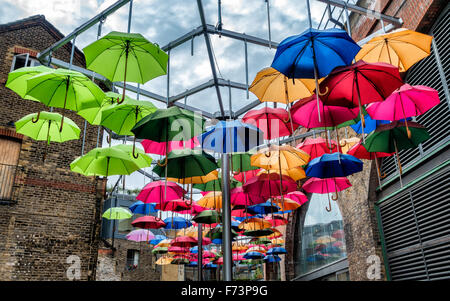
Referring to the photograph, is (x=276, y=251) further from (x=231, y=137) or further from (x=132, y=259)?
(x=132, y=259)

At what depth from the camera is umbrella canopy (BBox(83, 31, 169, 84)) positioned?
4949mm

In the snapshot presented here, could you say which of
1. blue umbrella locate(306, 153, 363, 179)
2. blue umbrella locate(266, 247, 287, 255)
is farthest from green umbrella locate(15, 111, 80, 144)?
blue umbrella locate(266, 247, 287, 255)

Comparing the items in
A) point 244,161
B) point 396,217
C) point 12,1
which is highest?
point 12,1

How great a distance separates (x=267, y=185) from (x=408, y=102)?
9.64 ft

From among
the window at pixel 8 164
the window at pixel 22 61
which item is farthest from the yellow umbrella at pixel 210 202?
the window at pixel 22 61

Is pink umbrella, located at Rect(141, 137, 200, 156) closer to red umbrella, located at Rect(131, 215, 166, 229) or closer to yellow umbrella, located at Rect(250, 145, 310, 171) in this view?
yellow umbrella, located at Rect(250, 145, 310, 171)

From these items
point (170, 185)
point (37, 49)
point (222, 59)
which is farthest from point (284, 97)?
point (37, 49)

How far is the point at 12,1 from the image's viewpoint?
8734mm

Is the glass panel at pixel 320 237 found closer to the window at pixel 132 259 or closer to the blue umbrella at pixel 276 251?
the blue umbrella at pixel 276 251

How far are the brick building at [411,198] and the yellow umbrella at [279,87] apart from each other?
3280 mm

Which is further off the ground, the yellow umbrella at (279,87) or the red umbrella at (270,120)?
the yellow umbrella at (279,87)

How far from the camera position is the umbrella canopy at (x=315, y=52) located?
3.95 m
